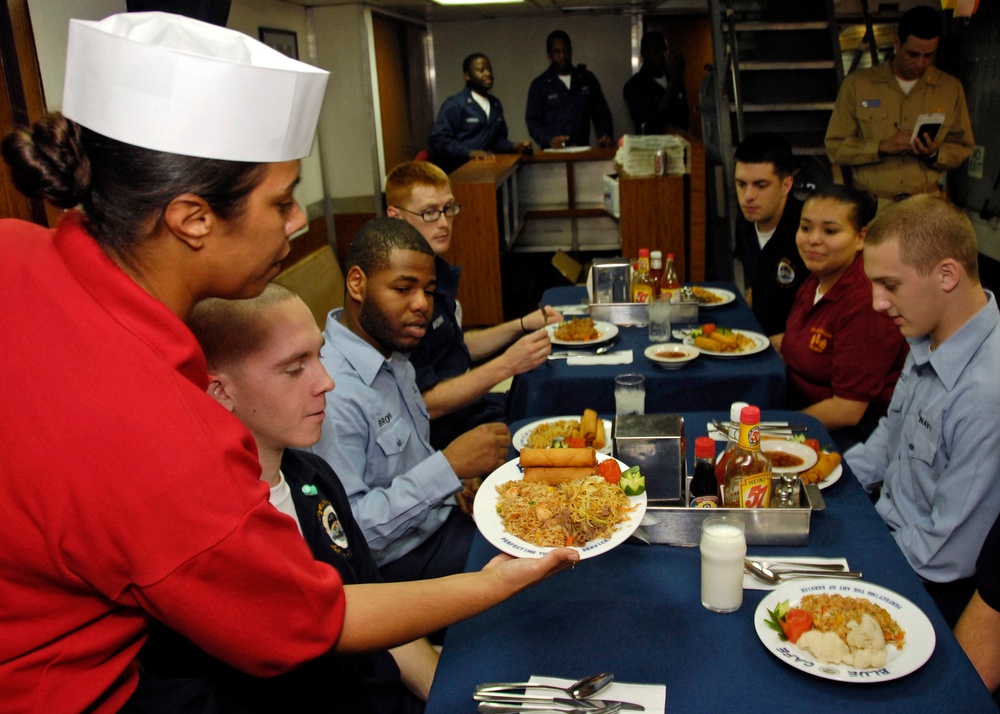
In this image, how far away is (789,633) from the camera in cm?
137

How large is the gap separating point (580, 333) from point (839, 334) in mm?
947

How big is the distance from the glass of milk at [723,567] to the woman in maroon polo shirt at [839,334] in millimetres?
1374

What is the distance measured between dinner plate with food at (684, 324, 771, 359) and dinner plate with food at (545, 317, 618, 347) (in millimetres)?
320

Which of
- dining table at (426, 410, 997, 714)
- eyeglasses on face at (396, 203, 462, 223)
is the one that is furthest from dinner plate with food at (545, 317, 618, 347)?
dining table at (426, 410, 997, 714)

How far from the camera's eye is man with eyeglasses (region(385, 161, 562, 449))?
263 centimetres

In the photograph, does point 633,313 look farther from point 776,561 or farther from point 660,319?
point 776,561

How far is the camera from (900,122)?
504 centimetres

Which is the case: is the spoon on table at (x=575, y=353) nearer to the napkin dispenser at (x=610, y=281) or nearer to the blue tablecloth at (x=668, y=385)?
the blue tablecloth at (x=668, y=385)

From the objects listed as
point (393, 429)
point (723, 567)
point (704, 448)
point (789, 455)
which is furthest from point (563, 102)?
point (723, 567)

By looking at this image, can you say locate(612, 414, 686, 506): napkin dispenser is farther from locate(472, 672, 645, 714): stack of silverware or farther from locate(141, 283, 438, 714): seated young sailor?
locate(141, 283, 438, 714): seated young sailor

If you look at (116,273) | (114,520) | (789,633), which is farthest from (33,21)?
(789,633)

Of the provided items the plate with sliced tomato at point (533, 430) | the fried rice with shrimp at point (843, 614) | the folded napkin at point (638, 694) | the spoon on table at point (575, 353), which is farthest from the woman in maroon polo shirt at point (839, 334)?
the folded napkin at point (638, 694)

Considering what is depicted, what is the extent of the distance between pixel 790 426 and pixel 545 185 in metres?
5.98

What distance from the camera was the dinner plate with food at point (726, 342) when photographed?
2945 millimetres
